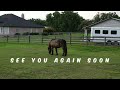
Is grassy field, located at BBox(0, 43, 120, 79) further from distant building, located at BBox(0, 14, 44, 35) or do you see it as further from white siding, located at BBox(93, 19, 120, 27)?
distant building, located at BBox(0, 14, 44, 35)

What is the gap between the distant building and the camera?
4638 centimetres

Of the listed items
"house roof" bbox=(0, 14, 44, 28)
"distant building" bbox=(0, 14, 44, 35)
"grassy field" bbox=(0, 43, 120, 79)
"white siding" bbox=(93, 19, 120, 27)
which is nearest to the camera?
"grassy field" bbox=(0, 43, 120, 79)

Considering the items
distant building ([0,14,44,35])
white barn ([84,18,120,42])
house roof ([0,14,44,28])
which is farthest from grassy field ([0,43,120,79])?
house roof ([0,14,44,28])

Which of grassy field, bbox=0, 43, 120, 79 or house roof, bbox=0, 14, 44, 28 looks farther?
house roof, bbox=0, 14, 44, 28

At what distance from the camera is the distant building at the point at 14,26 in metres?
46.4

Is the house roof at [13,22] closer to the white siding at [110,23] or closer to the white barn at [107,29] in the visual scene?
the white barn at [107,29]

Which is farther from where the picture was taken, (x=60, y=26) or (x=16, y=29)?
(x=60, y=26)

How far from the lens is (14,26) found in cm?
4725
